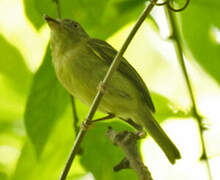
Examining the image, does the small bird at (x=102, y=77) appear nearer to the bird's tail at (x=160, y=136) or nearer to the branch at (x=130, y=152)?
the bird's tail at (x=160, y=136)

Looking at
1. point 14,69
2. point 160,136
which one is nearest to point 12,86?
point 14,69

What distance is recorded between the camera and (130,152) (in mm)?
2580

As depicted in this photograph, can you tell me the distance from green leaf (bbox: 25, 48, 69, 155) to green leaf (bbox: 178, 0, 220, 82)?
994 mm

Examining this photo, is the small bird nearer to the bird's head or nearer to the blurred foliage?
the bird's head

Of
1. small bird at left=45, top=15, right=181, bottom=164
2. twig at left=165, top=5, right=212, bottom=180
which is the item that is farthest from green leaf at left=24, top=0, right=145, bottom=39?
small bird at left=45, top=15, right=181, bottom=164

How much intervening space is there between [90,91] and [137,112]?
0.62 m

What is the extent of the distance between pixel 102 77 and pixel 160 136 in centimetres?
78

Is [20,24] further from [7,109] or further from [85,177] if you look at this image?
[85,177]

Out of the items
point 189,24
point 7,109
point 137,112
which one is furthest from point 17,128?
point 189,24

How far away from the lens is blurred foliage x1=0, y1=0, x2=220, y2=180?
292 cm

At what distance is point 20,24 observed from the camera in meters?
4.61

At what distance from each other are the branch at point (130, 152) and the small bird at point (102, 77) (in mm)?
1196

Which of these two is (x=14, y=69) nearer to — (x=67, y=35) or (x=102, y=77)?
(x=102, y=77)

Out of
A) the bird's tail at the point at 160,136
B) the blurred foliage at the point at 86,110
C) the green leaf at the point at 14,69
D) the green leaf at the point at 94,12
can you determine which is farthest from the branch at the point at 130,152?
the bird's tail at the point at 160,136
